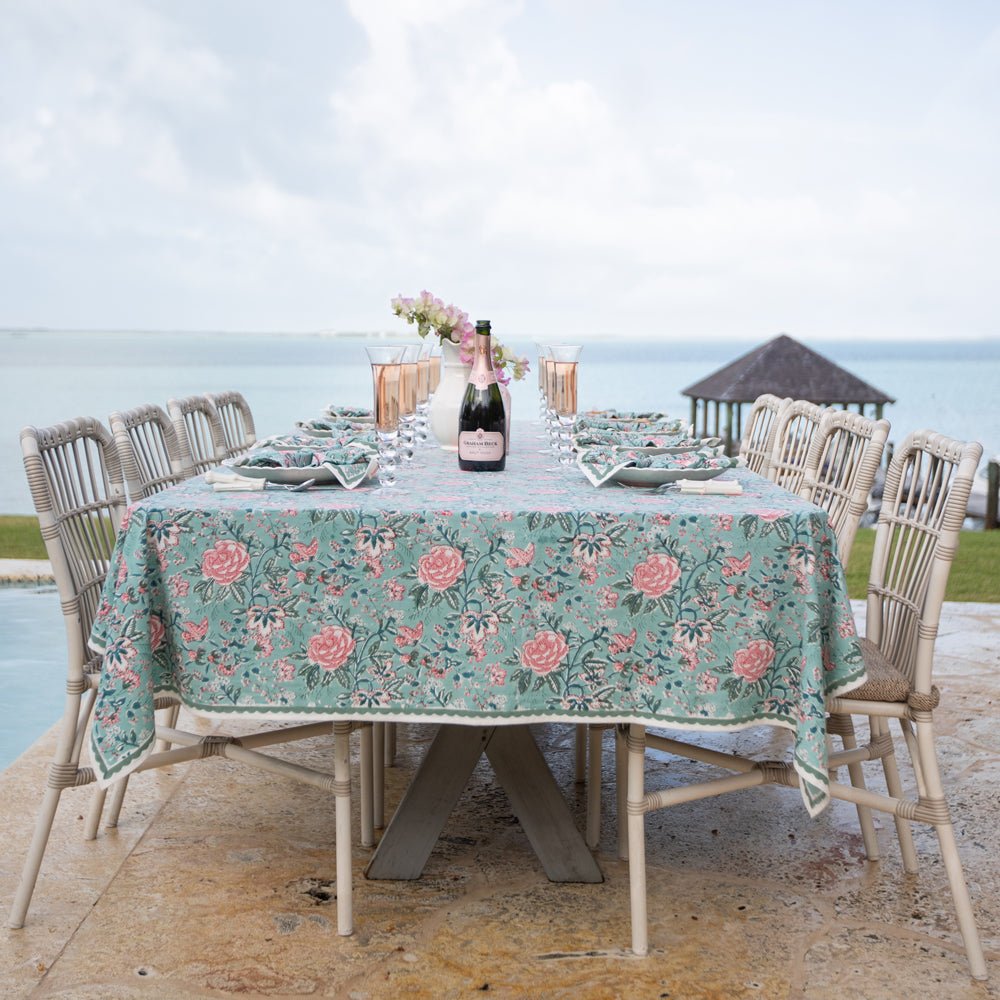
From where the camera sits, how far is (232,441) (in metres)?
3.40

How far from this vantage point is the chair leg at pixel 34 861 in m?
1.97

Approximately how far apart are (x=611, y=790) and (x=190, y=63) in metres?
32.3

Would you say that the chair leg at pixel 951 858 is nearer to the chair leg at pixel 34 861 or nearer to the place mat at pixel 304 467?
the place mat at pixel 304 467

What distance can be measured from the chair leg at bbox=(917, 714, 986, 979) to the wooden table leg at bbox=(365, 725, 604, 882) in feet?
2.13

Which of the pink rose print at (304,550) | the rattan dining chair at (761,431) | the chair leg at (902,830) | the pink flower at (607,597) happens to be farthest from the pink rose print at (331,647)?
the rattan dining chair at (761,431)

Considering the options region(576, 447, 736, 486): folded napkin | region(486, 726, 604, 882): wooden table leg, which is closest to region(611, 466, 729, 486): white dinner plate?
region(576, 447, 736, 486): folded napkin

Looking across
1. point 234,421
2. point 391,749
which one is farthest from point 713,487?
point 234,421

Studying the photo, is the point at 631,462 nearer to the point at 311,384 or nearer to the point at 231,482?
the point at 231,482

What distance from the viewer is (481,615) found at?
1.79 metres

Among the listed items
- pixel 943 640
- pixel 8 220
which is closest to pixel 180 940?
pixel 943 640

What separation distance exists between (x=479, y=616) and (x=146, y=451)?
1124mm

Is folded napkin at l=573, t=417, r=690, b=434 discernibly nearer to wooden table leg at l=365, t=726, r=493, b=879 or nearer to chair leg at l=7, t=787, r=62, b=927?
wooden table leg at l=365, t=726, r=493, b=879

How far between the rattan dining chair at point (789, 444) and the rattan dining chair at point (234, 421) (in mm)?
1507

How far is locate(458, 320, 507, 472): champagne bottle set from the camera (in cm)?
226
